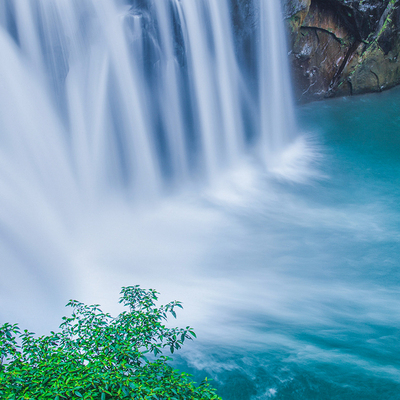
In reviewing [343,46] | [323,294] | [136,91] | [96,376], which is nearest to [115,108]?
[136,91]

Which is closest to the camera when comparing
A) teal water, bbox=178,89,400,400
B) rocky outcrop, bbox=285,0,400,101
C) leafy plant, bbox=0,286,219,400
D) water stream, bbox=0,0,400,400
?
leafy plant, bbox=0,286,219,400

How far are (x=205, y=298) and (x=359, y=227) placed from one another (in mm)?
4301

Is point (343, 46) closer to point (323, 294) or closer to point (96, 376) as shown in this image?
point (323, 294)

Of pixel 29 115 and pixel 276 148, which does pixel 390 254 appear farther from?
pixel 29 115

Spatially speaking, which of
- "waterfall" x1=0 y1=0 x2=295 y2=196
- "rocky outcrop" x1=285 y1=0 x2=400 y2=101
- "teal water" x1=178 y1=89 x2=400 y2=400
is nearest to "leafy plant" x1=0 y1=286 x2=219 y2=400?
"teal water" x1=178 y1=89 x2=400 y2=400

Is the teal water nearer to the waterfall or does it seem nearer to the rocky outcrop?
the waterfall

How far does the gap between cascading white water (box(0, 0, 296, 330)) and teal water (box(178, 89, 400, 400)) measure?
2667mm

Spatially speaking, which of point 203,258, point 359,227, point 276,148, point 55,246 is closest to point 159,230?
point 203,258

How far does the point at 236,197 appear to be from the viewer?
10.7 m

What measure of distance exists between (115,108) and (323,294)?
6.56m

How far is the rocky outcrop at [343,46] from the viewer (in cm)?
1329

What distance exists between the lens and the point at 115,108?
9.94m

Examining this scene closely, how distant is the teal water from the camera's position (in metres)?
5.57

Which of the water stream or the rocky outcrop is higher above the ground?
the rocky outcrop
